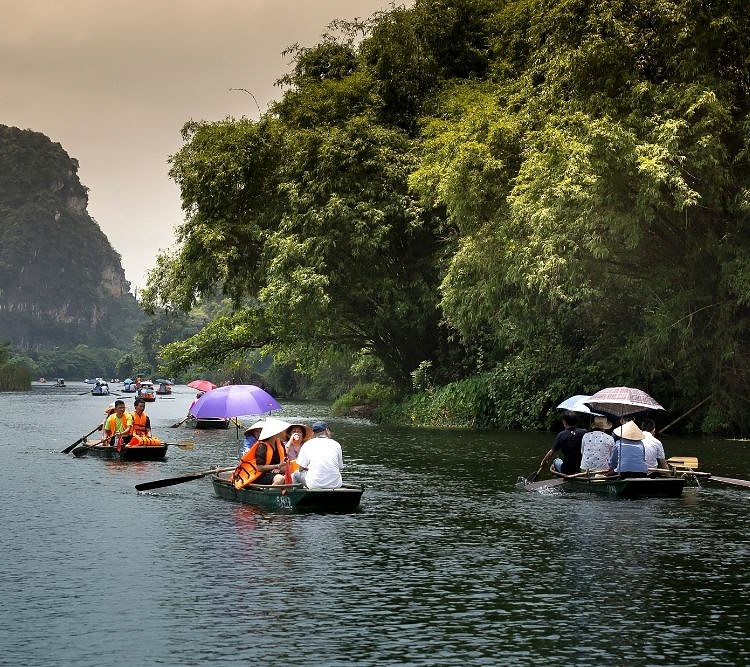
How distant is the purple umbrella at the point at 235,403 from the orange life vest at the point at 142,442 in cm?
140

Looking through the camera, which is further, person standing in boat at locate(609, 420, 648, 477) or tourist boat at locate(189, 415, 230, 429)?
tourist boat at locate(189, 415, 230, 429)

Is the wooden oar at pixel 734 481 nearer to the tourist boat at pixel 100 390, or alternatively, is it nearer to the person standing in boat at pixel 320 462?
the person standing in boat at pixel 320 462

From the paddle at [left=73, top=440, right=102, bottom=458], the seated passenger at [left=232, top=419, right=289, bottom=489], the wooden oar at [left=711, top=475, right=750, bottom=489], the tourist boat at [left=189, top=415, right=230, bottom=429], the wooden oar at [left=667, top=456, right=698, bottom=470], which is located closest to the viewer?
the seated passenger at [left=232, top=419, right=289, bottom=489]

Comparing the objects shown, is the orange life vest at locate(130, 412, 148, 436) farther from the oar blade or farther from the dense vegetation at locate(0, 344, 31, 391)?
the dense vegetation at locate(0, 344, 31, 391)

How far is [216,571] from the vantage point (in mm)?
15742

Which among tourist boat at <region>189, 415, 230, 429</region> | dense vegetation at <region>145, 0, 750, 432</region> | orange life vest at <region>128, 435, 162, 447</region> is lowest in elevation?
orange life vest at <region>128, 435, 162, 447</region>

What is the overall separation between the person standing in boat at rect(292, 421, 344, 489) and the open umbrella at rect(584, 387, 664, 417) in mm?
9088

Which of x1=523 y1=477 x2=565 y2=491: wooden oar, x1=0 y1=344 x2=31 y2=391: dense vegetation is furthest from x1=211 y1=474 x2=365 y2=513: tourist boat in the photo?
x1=0 y1=344 x2=31 y2=391: dense vegetation

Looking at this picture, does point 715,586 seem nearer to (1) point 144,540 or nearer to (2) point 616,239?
(1) point 144,540

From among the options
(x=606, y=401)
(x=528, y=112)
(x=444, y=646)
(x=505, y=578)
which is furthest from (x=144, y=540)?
(x=528, y=112)

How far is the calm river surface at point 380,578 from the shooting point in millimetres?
11773

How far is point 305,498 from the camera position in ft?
68.8

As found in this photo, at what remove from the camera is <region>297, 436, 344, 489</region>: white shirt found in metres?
21.0

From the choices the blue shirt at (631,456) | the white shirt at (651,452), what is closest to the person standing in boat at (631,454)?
the blue shirt at (631,456)
